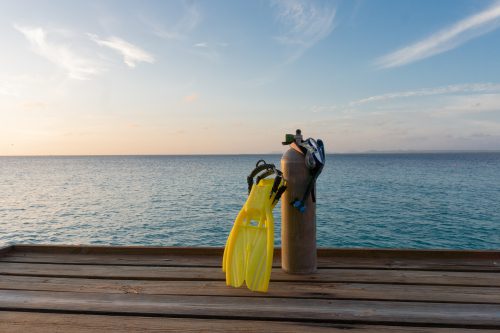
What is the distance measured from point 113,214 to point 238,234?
24535mm

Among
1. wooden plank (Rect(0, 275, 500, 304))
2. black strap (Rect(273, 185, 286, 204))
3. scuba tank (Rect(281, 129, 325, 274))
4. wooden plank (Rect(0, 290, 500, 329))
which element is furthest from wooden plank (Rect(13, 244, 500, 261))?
wooden plank (Rect(0, 290, 500, 329))

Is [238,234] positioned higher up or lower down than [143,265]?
higher up

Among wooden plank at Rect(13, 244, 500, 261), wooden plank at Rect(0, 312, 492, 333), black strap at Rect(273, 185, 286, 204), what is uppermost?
black strap at Rect(273, 185, 286, 204)

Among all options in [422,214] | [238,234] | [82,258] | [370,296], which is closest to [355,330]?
[370,296]

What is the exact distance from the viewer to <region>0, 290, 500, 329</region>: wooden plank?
2469 millimetres

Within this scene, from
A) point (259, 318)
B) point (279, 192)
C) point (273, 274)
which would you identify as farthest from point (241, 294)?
point (279, 192)

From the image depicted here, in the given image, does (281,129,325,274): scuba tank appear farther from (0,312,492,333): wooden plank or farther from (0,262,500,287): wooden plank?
(0,312,492,333): wooden plank

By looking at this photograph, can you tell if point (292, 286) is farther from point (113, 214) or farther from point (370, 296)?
point (113, 214)

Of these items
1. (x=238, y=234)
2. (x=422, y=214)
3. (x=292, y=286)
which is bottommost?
(x=422, y=214)

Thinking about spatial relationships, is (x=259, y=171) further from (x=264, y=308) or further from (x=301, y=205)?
(x=264, y=308)

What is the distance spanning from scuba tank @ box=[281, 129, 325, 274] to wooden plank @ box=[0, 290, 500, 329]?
677mm

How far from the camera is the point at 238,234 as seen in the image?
3.31 meters

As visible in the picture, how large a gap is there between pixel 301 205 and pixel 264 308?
1.10 m

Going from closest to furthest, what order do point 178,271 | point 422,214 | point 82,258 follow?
point 178,271 → point 82,258 → point 422,214
